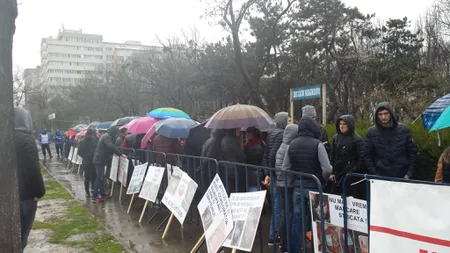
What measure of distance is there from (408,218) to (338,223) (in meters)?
1.10

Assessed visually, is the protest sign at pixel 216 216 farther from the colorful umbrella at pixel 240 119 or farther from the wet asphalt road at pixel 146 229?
the colorful umbrella at pixel 240 119

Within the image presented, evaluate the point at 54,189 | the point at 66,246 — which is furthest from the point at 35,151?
the point at 54,189

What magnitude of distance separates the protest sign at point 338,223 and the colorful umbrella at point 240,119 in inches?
103

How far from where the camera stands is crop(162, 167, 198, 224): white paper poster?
5.75m

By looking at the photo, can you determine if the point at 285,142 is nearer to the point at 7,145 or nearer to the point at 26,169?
the point at 26,169

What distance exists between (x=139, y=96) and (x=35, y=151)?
33.2 m

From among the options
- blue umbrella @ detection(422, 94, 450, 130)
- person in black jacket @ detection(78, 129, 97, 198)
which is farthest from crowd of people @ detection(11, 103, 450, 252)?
person in black jacket @ detection(78, 129, 97, 198)

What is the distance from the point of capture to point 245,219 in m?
4.20

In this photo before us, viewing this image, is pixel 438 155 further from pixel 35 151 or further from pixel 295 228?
pixel 35 151

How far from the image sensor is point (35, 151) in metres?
4.26

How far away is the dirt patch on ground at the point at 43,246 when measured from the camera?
5770mm

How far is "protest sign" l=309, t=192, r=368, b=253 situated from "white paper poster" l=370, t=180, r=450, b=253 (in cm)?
56

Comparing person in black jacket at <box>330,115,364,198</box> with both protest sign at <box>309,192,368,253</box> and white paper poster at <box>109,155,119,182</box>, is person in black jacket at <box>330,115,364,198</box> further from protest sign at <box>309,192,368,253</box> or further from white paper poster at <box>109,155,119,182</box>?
white paper poster at <box>109,155,119,182</box>

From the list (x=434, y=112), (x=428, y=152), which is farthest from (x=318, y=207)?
(x=434, y=112)
